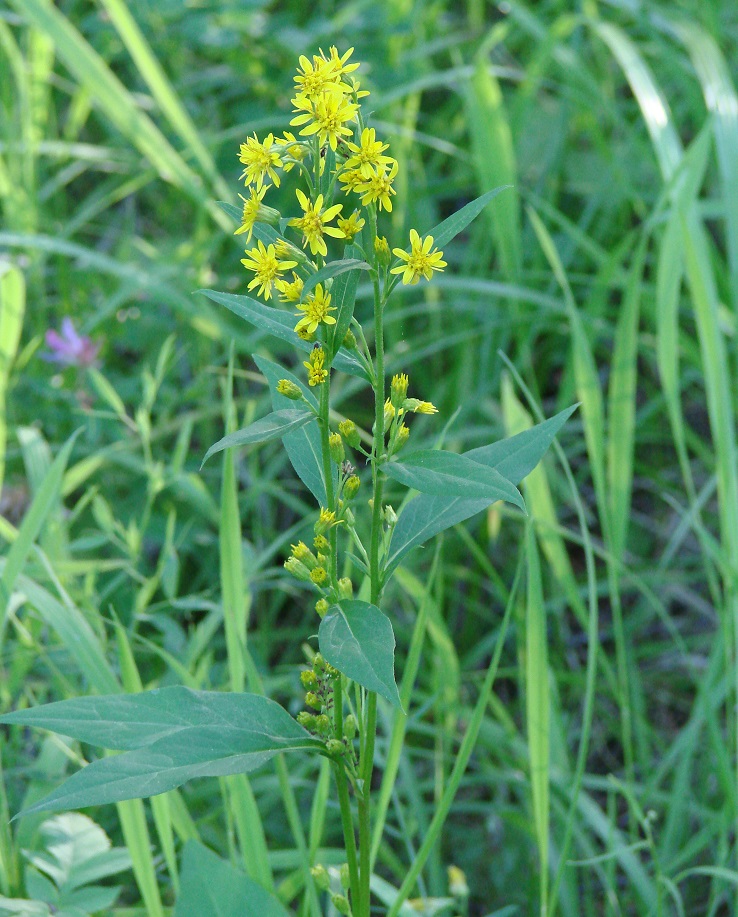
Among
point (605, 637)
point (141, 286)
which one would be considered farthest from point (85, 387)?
point (605, 637)

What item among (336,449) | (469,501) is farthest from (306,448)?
(469,501)

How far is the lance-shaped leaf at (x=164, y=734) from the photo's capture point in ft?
2.69

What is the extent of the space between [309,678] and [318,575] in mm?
125

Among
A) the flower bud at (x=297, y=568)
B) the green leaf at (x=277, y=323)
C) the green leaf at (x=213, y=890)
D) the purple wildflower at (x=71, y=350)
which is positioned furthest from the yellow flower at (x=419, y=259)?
the purple wildflower at (x=71, y=350)

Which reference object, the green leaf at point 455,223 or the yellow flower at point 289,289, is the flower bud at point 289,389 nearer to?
the yellow flower at point 289,289

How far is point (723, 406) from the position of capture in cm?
164

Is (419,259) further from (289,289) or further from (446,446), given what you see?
(446,446)

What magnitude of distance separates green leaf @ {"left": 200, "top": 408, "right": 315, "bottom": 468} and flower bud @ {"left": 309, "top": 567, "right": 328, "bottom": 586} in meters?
0.14

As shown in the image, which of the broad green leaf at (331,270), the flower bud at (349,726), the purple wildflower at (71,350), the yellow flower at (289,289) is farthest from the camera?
the purple wildflower at (71,350)

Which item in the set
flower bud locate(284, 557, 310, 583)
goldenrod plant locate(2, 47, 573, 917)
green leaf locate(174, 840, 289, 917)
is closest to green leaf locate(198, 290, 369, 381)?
goldenrod plant locate(2, 47, 573, 917)

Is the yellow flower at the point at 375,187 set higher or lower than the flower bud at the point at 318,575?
higher

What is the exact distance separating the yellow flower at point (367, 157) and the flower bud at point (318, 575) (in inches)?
14.8

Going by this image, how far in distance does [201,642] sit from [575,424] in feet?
3.64

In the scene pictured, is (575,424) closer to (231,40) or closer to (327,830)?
(327,830)
